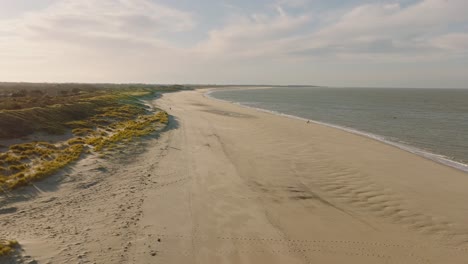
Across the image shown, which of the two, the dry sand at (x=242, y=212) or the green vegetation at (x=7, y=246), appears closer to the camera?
the green vegetation at (x=7, y=246)

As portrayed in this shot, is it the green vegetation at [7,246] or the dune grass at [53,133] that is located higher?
the dune grass at [53,133]

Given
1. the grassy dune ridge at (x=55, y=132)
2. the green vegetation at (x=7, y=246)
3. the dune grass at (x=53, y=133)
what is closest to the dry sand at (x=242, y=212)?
the green vegetation at (x=7, y=246)

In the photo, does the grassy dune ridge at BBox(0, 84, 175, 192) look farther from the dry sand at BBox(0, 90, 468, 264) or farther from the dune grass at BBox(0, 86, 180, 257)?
the dry sand at BBox(0, 90, 468, 264)

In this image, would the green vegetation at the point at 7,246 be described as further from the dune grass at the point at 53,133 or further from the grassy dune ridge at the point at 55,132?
the grassy dune ridge at the point at 55,132

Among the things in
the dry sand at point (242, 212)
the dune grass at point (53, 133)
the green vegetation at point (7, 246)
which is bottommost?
the dry sand at point (242, 212)

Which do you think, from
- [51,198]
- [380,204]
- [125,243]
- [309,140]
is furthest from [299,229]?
[309,140]

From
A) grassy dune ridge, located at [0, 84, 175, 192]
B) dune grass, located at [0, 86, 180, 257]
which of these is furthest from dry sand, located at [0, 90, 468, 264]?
grassy dune ridge, located at [0, 84, 175, 192]

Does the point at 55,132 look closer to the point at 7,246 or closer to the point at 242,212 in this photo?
the point at 7,246
